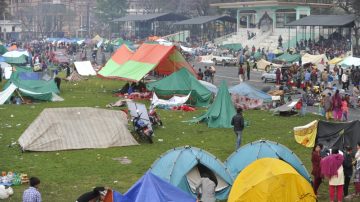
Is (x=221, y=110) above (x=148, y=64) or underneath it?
underneath

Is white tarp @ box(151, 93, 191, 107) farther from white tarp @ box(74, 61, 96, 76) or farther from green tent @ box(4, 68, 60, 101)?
white tarp @ box(74, 61, 96, 76)

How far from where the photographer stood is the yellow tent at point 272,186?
1314 cm

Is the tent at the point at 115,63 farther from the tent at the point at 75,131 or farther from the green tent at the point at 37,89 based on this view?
the tent at the point at 75,131

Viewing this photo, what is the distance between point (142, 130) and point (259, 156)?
682 centimetres

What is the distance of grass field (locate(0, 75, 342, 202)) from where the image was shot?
16.5 meters

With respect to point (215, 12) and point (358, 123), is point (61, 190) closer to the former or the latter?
point (358, 123)

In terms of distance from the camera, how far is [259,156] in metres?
16.0

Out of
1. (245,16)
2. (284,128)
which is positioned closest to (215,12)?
(245,16)

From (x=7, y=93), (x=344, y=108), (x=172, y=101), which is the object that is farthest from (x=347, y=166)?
(x=7, y=93)

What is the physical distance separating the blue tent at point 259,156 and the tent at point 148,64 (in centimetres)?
1764

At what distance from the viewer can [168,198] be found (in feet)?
42.9

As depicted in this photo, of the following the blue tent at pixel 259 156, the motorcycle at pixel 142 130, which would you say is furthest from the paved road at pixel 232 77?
the blue tent at pixel 259 156

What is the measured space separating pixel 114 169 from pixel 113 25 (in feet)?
351

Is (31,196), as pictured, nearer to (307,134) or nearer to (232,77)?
(307,134)
